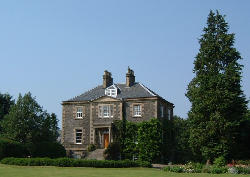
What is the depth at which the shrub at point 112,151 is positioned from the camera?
4700 centimetres

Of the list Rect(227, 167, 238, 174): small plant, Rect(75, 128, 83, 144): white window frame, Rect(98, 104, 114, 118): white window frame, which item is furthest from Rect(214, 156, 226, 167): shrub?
Rect(75, 128, 83, 144): white window frame

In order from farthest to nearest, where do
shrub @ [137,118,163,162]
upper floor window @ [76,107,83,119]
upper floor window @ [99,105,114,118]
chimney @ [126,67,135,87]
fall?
1. upper floor window @ [76,107,83,119]
2. chimney @ [126,67,135,87]
3. upper floor window @ [99,105,114,118]
4. shrub @ [137,118,163,162]

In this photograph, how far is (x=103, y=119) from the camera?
50.5m

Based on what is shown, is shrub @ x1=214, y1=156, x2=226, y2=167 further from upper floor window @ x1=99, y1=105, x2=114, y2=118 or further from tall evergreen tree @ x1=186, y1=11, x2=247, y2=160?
upper floor window @ x1=99, y1=105, x2=114, y2=118

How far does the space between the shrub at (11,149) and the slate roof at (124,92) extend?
11.9 meters

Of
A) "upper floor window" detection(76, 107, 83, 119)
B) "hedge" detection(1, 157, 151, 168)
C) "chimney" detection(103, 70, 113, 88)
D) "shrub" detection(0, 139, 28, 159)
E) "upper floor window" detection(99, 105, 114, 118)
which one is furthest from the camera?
"chimney" detection(103, 70, 113, 88)

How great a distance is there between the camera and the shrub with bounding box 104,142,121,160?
154 feet

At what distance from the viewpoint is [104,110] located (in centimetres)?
5050

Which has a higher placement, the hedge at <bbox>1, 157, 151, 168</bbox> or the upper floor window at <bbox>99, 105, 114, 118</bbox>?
the upper floor window at <bbox>99, 105, 114, 118</bbox>

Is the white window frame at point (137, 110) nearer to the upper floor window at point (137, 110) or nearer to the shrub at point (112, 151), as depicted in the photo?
the upper floor window at point (137, 110)

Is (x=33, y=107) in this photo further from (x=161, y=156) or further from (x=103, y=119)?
(x=161, y=156)

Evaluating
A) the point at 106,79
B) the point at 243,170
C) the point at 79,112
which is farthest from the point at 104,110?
the point at 243,170

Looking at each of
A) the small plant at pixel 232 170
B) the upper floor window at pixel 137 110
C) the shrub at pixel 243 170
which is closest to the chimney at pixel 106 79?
the upper floor window at pixel 137 110

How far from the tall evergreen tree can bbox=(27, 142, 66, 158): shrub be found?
14661 millimetres
